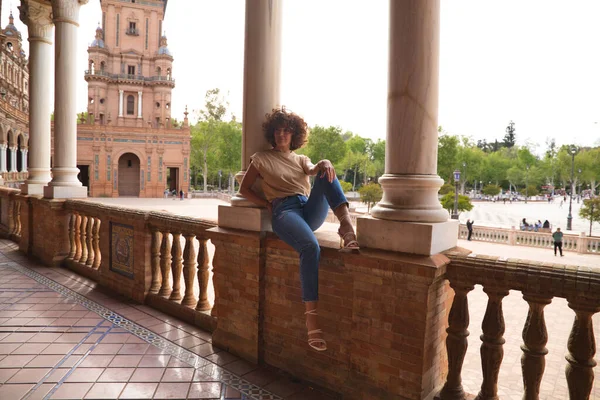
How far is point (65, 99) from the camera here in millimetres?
7203

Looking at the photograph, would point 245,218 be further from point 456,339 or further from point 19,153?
point 19,153

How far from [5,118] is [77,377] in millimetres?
37850

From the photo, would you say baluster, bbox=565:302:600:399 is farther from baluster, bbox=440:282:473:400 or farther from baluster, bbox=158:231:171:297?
baluster, bbox=158:231:171:297

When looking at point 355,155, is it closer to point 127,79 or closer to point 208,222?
point 127,79

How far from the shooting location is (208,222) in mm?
4254

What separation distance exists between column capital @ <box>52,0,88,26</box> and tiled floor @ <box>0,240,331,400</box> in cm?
461

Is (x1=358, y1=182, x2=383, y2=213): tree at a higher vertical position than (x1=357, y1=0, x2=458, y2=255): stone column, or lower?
lower

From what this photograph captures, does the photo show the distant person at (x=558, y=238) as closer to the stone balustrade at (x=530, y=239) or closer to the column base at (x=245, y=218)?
the stone balustrade at (x=530, y=239)

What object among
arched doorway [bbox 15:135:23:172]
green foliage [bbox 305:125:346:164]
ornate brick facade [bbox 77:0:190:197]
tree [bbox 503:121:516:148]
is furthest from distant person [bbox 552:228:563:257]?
tree [bbox 503:121:516:148]

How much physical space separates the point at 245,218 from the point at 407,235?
5.11 ft

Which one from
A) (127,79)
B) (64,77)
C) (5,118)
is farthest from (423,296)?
(127,79)

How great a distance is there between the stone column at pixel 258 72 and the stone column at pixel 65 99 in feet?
15.7

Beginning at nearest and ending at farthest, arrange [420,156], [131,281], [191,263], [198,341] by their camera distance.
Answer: [420,156]
[198,341]
[191,263]
[131,281]

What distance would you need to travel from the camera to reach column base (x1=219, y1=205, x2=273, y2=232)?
366 centimetres
